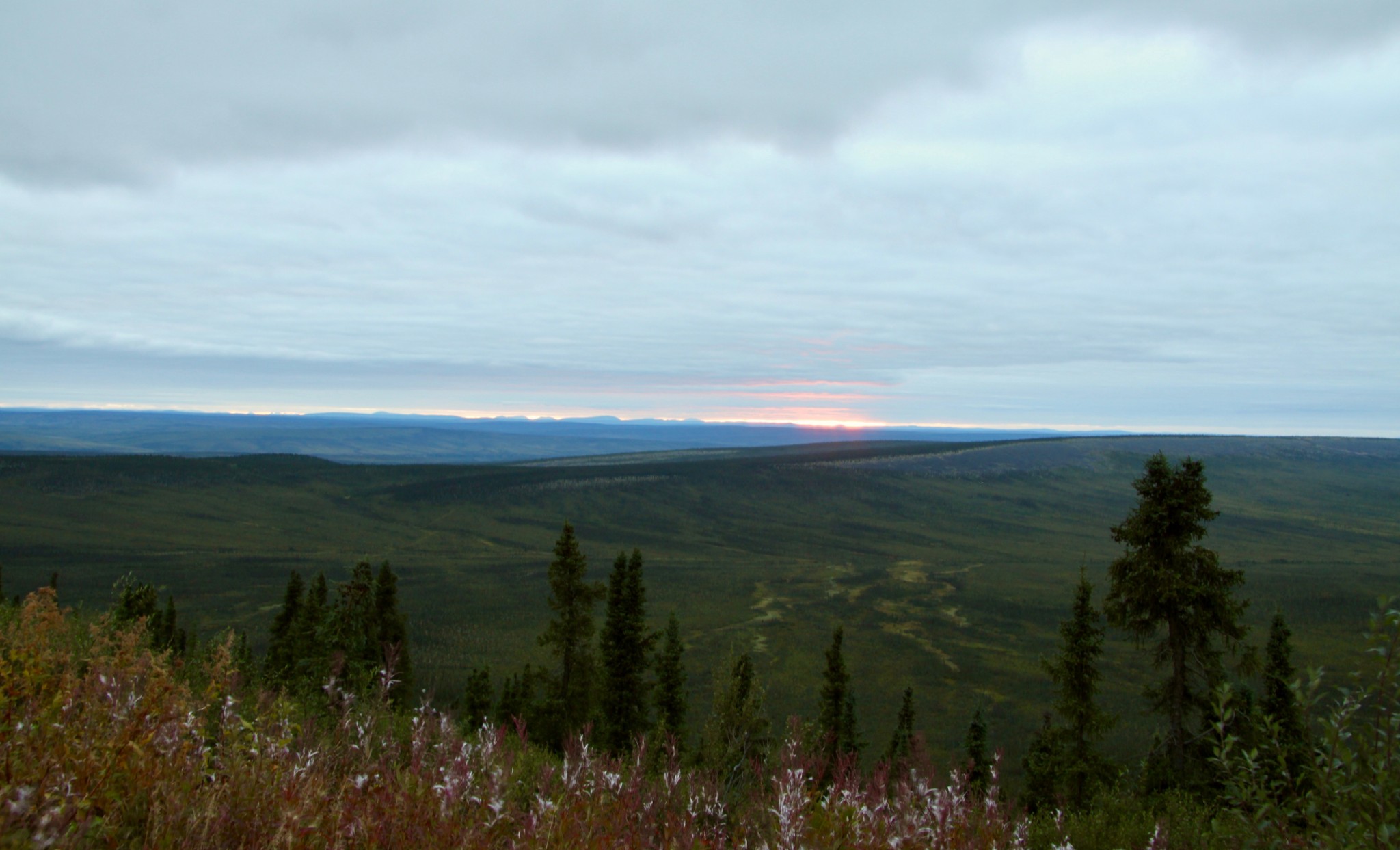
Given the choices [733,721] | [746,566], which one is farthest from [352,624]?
[746,566]

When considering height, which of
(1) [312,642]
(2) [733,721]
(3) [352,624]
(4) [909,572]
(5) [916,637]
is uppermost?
(3) [352,624]

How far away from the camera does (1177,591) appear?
1722cm

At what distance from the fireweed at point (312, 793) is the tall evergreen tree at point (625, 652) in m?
23.9

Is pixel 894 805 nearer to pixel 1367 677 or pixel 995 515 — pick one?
pixel 1367 677

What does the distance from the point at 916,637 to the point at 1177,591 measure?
6481 centimetres

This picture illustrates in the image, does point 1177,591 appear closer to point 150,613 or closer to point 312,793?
point 312,793

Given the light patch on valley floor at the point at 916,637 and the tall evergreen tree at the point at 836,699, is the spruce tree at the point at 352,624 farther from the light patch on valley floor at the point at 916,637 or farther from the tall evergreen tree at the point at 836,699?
the light patch on valley floor at the point at 916,637

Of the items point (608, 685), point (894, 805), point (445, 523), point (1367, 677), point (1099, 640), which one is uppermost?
point (1367, 677)

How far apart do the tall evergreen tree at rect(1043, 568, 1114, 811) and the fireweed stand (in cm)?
1759

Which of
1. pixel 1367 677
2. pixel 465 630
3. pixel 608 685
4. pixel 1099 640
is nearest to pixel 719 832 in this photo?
pixel 1367 677

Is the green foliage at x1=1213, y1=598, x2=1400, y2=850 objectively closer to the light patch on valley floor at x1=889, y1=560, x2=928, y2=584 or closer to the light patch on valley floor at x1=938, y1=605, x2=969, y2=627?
the light patch on valley floor at x1=938, y1=605, x2=969, y2=627

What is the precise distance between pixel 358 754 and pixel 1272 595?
127m

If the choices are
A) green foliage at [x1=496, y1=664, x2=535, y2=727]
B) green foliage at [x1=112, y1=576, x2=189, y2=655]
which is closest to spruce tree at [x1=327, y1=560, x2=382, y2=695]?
green foliage at [x1=112, y1=576, x2=189, y2=655]

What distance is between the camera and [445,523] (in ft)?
536
